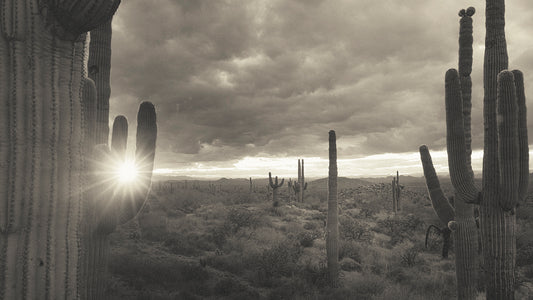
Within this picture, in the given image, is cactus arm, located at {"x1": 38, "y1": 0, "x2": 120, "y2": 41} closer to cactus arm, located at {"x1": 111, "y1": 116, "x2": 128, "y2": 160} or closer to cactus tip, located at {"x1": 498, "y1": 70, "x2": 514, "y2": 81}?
cactus arm, located at {"x1": 111, "y1": 116, "x2": 128, "y2": 160}

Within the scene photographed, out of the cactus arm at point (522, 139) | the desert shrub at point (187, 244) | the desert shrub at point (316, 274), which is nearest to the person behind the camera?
the cactus arm at point (522, 139)

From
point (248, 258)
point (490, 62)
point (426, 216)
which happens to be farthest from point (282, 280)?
point (426, 216)

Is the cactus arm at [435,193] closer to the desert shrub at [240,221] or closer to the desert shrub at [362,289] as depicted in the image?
the desert shrub at [362,289]

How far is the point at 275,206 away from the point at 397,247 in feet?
40.6

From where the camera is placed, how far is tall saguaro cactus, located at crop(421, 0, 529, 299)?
5824 millimetres

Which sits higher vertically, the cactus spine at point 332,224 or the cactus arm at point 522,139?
the cactus arm at point 522,139

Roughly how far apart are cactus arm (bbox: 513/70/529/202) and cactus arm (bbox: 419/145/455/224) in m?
1.61

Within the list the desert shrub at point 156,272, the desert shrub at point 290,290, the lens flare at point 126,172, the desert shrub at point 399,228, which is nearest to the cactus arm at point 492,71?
the desert shrub at point 290,290

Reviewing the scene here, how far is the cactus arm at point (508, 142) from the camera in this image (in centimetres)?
578

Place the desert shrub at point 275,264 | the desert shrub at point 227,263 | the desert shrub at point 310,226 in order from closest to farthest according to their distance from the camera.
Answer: the desert shrub at point 275,264
the desert shrub at point 227,263
the desert shrub at point 310,226

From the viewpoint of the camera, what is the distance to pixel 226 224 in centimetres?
1855

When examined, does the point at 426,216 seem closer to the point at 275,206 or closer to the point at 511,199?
the point at 275,206

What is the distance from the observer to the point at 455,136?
664 centimetres

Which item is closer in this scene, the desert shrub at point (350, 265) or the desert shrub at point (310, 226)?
the desert shrub at point (350, 265)
